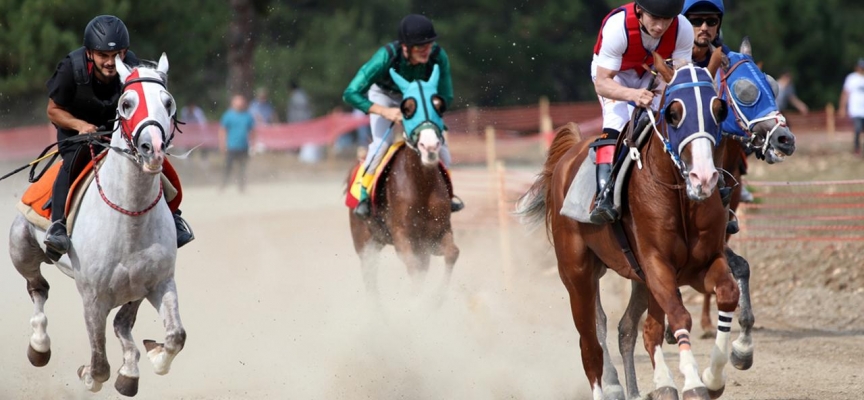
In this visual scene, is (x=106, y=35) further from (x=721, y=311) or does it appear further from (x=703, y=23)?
(x=721, y=311)

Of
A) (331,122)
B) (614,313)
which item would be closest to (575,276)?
(614,313)

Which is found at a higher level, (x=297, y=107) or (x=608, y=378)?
(x=608, y=378)

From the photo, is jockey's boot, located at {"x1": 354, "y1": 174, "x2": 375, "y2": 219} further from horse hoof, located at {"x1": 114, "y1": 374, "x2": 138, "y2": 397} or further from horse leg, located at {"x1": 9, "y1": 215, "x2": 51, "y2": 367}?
horse hoof, located at {"x1": 114, "y1": 374, "x2": 138, "y2": 397}

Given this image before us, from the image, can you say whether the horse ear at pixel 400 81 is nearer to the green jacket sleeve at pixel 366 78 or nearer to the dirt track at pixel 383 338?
the green jacket sleeve at pixel 366 78

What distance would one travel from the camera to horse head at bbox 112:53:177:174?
269 inches

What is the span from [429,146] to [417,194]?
2.21ft

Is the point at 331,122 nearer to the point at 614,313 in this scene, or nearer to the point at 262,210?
the point at 262,210

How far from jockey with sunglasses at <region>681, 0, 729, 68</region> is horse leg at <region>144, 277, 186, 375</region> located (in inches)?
157

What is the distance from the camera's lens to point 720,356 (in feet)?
21.9

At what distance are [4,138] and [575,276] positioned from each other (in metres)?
21.6

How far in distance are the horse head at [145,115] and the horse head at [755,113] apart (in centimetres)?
368

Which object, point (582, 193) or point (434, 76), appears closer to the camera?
point (582, 193)

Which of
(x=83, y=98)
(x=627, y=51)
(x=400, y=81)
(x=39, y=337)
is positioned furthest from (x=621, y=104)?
(x=39, y=337)

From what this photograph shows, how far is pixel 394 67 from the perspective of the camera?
Answer: 11.4 meters
